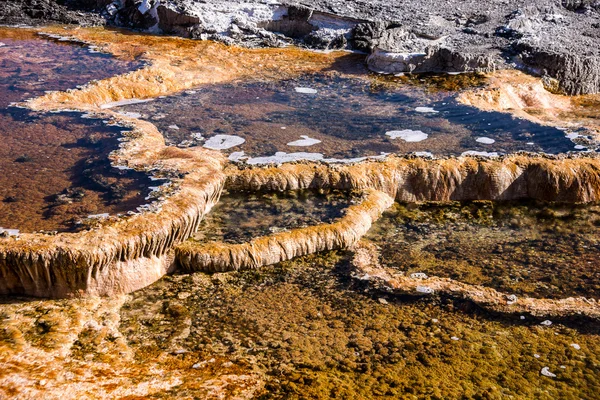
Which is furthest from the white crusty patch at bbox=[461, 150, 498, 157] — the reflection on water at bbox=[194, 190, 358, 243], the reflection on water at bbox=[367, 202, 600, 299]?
the reflection on water at bbox=[194, 190, 358, 243]

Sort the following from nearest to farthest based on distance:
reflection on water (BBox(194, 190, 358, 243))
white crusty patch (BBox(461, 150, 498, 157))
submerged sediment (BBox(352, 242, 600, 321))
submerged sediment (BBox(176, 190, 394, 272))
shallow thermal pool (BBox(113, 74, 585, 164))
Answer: submerged sediment (BBox(352, 242, 600, 321)) → submerged sediment (BBox(176, 190, 394, 272)) → reflection on water (BBox(194, 190, 358, 243)) → white crusty patch (BBox(461, 150, 498, 157)) → shallow thermal pool (BBox(113, 74, 585, 164))

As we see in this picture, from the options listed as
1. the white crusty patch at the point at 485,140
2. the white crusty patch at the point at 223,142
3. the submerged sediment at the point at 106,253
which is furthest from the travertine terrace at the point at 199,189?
the white crusty patch at the point at 485,140

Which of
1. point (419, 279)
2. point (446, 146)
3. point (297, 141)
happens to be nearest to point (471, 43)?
point (446, 146)

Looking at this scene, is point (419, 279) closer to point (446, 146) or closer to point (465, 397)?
point (465, 397)

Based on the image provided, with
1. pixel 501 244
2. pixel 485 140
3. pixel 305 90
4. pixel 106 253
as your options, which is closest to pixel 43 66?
pixel 305 90

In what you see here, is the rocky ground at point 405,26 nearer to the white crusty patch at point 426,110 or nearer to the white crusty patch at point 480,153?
the white crusty patch at point 426,110

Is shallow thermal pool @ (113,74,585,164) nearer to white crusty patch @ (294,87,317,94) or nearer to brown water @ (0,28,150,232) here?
white crusty patch @ (294,87,317,94)

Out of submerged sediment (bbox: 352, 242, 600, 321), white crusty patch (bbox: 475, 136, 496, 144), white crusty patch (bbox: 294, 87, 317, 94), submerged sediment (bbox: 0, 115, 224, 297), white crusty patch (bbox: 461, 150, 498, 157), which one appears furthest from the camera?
→ white crusty patch (bbox: 294, 87, 317, 94)
